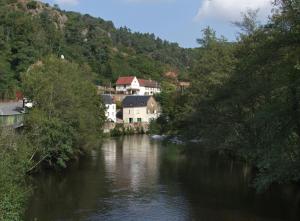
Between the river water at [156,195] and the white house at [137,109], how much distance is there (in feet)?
214

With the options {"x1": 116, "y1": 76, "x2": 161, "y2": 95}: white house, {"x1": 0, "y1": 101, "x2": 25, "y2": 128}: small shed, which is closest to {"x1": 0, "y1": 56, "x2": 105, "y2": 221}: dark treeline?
{"x1": 0, "y1": 101, "x2": 25, "y2": 128}: small shed

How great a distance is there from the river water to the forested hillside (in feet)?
91.6

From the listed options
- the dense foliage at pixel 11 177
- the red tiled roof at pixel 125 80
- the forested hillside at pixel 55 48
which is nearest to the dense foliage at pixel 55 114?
the dense foliage at pixel 11 177

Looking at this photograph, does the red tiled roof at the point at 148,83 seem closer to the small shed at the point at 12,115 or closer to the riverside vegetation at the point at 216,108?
the riverside vegetation at the point at 216,108

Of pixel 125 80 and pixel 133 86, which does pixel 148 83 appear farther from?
pixel 125 80

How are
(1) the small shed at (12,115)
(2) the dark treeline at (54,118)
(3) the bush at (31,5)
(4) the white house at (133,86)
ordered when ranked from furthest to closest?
(3) the bush at (31,5), (4) the white house at (133,86), (1) the small shed at (12,115), (2) the dark treeline at (54,118)

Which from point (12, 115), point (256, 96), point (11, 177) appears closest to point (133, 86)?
point (12, 115)

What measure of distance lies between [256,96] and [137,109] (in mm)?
83166

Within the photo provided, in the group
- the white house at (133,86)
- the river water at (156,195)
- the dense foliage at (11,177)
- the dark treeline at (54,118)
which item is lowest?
the river water at (156,195)

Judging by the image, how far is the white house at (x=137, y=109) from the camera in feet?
387

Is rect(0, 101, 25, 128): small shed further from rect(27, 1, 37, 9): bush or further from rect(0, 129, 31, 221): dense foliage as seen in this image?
rect(27, 1, 37, 9): bush

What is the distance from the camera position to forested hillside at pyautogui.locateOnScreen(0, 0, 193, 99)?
95312 mm

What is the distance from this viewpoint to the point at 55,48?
121 metres

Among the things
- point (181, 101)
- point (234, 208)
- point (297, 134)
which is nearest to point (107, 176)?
point (234, 208)
